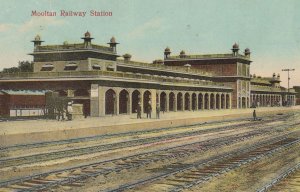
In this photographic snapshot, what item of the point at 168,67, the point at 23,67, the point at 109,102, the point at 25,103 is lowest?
the point at 25,103

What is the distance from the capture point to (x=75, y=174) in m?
13.5

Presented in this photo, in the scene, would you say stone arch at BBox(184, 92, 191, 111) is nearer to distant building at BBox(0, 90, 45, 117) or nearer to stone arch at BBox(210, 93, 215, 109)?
stone arch at BBox(210, 93, 215, 109)

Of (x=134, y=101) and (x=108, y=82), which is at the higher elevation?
(x=108, y=82)

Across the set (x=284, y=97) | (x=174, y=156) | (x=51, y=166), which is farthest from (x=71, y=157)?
(x=284, y=97)

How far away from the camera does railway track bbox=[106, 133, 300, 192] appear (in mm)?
11484

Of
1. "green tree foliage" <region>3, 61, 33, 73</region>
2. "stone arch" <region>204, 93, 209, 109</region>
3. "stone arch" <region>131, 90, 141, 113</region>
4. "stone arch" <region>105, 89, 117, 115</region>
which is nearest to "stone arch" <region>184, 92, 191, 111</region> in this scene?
"stone arch" <region>204, 93, 209, 109</region>

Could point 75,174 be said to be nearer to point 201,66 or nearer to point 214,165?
point 214,165

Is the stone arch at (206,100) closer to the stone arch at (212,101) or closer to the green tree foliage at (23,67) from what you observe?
the stone arch at (212,101)

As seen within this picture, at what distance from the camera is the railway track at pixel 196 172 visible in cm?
1148

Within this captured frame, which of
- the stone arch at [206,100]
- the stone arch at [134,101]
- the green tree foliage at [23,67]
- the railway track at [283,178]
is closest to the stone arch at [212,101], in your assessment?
the stone arch at [206,100]

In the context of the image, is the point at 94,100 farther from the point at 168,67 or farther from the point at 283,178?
the point at 283,178

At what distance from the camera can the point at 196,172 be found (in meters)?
13.9

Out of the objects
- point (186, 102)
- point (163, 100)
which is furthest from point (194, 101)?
point (163, 100)

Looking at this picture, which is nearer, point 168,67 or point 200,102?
point 168,67
